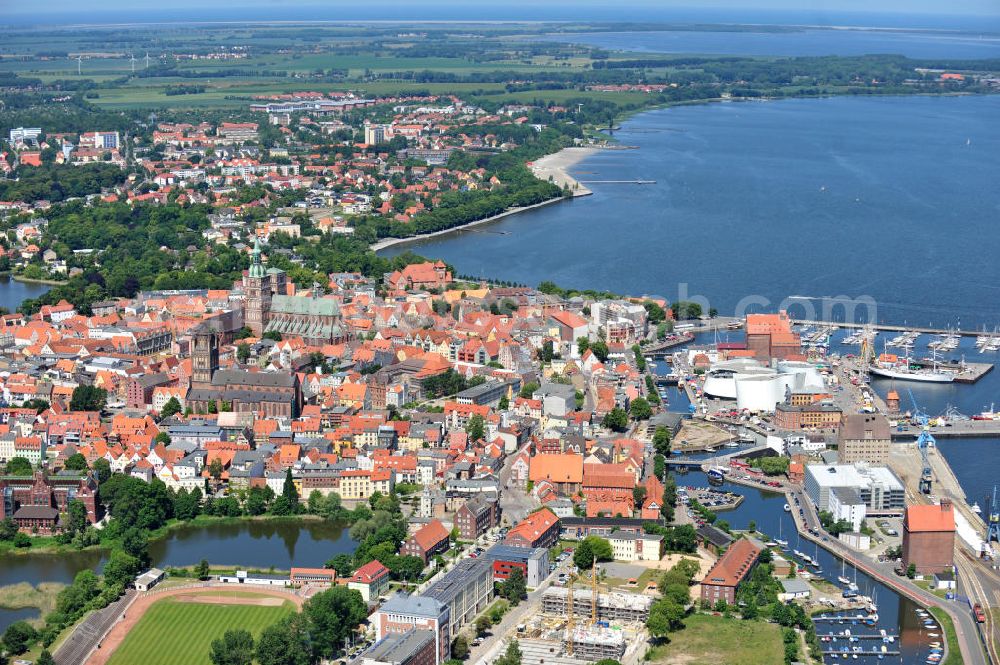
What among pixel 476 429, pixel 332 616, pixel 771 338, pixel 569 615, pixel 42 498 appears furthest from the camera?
pixel 771 338

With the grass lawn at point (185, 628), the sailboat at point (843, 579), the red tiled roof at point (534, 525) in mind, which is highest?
the red tiled roof at point (534, 525)

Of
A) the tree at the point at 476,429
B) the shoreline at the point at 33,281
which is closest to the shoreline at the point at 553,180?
the shoreline at the point at 33,281

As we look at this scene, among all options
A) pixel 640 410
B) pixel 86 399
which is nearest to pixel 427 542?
pixel 640 410

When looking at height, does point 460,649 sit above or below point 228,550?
above

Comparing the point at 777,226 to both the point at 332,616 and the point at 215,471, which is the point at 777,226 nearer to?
the point at 215,471

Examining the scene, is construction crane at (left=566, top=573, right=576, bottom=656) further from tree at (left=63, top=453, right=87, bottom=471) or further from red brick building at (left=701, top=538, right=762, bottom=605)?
tree at (left=63, top=453, right=87, bottom=471)

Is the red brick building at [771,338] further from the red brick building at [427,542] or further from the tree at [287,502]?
the red brick building at [427,542]

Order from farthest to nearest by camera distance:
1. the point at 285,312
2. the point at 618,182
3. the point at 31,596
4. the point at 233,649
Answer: the point at 618,182 → the point at 285,312 → the point at 31,596 → the point at 233,649
